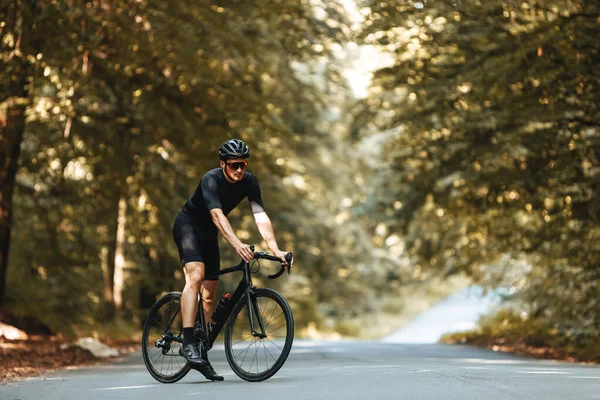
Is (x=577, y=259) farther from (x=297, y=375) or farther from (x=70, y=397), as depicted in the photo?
(x=70, y=397)

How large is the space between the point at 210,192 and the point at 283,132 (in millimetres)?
8754

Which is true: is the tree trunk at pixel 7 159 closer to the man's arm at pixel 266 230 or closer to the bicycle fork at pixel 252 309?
the man's arm at pixel 266 230

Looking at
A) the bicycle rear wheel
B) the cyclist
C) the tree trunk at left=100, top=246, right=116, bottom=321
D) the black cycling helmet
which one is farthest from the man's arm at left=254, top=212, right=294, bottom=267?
the tree trunk at left=100, top=246, right=116, bottom=321

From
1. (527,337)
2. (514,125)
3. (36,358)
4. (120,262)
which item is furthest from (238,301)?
(120,262)

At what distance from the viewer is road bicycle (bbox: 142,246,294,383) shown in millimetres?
8195

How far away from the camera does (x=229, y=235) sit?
26.8 ft

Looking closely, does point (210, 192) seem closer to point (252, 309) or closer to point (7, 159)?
point (252, 309)

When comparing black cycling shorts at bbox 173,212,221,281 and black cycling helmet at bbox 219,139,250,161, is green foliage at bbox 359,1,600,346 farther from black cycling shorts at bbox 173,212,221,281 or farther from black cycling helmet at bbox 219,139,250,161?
black cycling shorts at bbox 173,212,221,281

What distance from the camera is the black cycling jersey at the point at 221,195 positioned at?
337 inches

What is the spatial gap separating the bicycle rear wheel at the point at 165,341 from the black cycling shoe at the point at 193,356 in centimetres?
19

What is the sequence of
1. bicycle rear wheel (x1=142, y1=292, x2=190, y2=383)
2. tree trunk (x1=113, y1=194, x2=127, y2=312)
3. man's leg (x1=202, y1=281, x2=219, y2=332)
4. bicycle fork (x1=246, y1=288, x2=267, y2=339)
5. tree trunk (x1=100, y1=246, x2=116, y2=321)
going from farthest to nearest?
tree trunk (x1=100, y1=246, x2=116, y2=321) < tree trunk (x1=113, y1=194, x2=127, y2=312) < bicycle rear wheel (x1=142, y1=292, x2=190, y2=383) < man's leg (x1=202, y1=281, x2=219, y2=332) < bicycle fork (x1=246, y1=288, x2=267, y2=339)

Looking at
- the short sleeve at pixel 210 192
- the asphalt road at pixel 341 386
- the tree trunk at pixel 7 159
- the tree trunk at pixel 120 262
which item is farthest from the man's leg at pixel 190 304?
the tree trunk at pixel 120 262

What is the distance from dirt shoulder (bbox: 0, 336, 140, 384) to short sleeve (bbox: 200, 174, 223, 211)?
2.70 m

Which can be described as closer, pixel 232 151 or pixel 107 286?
→ pixel 232 151
